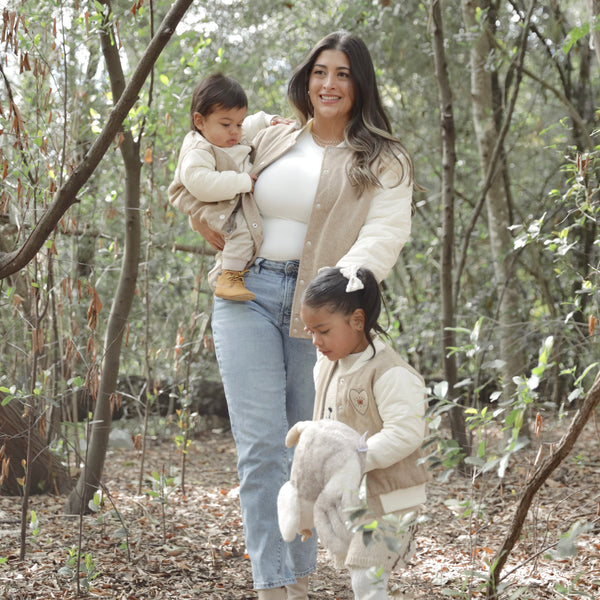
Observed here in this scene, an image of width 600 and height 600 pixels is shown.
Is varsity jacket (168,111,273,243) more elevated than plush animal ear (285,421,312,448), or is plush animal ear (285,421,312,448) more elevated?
varsity jacket (168,111,273,243)

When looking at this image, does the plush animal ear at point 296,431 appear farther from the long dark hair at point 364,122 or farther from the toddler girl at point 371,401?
the long dark hair at point 364,122

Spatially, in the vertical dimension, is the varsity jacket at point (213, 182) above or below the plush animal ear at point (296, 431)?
above

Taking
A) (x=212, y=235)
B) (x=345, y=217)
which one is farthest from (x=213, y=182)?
(x=345, y=217)

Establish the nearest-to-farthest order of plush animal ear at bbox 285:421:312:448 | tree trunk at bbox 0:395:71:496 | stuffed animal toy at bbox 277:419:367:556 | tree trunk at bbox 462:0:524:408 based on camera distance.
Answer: stuffed animal toy at bbox 277:419:367:556 < plush animal ear at bbox 285:421:312:448 < tree trunk at bbox 0:395:71:496 < tree trunk at bbox 462:0:524:408

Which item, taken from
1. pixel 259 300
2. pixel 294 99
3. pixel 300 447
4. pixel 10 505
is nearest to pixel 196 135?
pixel 294 99

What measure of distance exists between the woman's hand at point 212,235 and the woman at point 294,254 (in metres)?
0.16

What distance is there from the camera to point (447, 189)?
4.88 meters

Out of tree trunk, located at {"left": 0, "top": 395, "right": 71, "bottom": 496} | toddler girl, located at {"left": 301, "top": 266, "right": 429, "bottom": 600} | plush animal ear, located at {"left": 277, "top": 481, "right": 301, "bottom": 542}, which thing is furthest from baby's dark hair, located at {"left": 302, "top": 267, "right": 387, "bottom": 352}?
tree trunk, located at {"left": 0, "top": 395, "right": 71, "bottom": 496}

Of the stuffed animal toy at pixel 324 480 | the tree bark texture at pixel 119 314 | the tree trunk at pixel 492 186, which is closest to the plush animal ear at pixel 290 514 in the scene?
the stuffed animal toy at pixel 324 480

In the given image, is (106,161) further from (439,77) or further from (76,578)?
(76,578)

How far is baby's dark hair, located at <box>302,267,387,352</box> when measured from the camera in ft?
7.18

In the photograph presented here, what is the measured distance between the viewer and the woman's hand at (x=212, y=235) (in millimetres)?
2848

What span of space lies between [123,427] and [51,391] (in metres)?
3.13

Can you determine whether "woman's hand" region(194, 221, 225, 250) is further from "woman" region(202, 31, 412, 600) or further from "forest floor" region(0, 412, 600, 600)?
"forest floor" region(0, 412, 600, 600)
